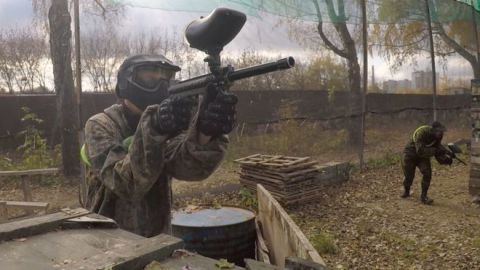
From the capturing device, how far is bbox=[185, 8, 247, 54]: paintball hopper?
81.0 inches

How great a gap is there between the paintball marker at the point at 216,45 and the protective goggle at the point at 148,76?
1.34 ft

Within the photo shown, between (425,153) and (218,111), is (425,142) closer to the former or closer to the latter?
(425,153)

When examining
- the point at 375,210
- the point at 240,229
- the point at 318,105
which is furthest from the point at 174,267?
the point at 318,105

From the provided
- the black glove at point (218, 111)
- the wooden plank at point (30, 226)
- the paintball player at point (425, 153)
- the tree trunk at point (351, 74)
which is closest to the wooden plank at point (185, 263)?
the wooden plank at point (30, 226)

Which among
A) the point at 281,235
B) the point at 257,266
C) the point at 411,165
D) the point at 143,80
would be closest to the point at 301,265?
the point at 257,266

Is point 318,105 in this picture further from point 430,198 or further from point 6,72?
point 6,72

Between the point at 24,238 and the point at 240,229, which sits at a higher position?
the point at 24,238

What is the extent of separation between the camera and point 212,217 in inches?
167

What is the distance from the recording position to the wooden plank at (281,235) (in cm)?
305

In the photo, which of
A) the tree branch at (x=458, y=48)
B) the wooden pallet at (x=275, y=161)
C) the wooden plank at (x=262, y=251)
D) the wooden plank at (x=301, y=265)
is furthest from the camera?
the tree branch at (x=458, y=48)

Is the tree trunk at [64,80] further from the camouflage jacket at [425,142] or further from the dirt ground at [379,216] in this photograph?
the camouflage jacket at [425,142]

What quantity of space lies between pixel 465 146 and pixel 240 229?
10554mm

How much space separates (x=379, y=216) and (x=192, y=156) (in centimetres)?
524

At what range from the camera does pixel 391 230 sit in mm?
6289
